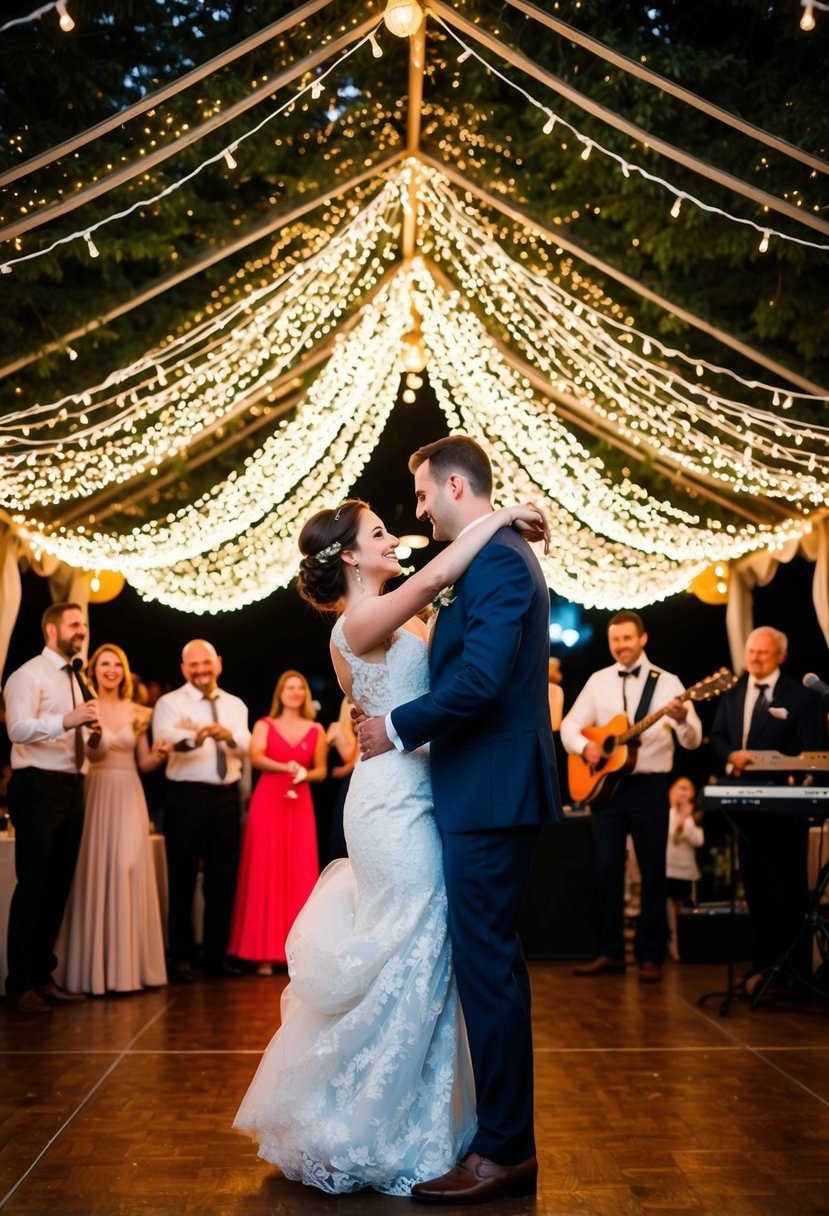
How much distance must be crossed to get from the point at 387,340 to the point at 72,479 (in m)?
2.03

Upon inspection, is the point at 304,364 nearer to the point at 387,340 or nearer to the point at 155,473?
the point at 387,340

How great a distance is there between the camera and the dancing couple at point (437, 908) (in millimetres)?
2830

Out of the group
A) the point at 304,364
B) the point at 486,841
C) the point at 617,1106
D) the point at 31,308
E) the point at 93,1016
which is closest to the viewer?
the point at 486,841

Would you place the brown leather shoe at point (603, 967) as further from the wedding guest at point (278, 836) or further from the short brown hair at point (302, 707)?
the short brown hair at point (302, 707)

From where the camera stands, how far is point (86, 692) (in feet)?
19.1

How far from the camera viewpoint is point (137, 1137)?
3.34 m

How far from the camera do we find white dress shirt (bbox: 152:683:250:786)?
649 centimetres

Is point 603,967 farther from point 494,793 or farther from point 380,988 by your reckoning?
point 494,793

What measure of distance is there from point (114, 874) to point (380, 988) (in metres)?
3.38

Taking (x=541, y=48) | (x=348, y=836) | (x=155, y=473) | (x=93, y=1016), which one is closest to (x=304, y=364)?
(x=155, y=473)

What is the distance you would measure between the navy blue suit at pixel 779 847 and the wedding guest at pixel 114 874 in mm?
2799

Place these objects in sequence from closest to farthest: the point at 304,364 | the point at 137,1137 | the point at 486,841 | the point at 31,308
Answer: the point at 486,841 → the point at 137,1137 → the point at 31,308 → the point at 304,364

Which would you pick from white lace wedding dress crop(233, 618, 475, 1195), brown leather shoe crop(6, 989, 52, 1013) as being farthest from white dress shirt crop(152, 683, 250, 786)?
white lace wedding dress crop(233, 618, 475, 1195)

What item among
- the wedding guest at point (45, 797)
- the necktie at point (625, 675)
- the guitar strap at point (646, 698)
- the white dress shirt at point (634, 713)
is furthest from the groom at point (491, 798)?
the necktie at point (625, 675)
